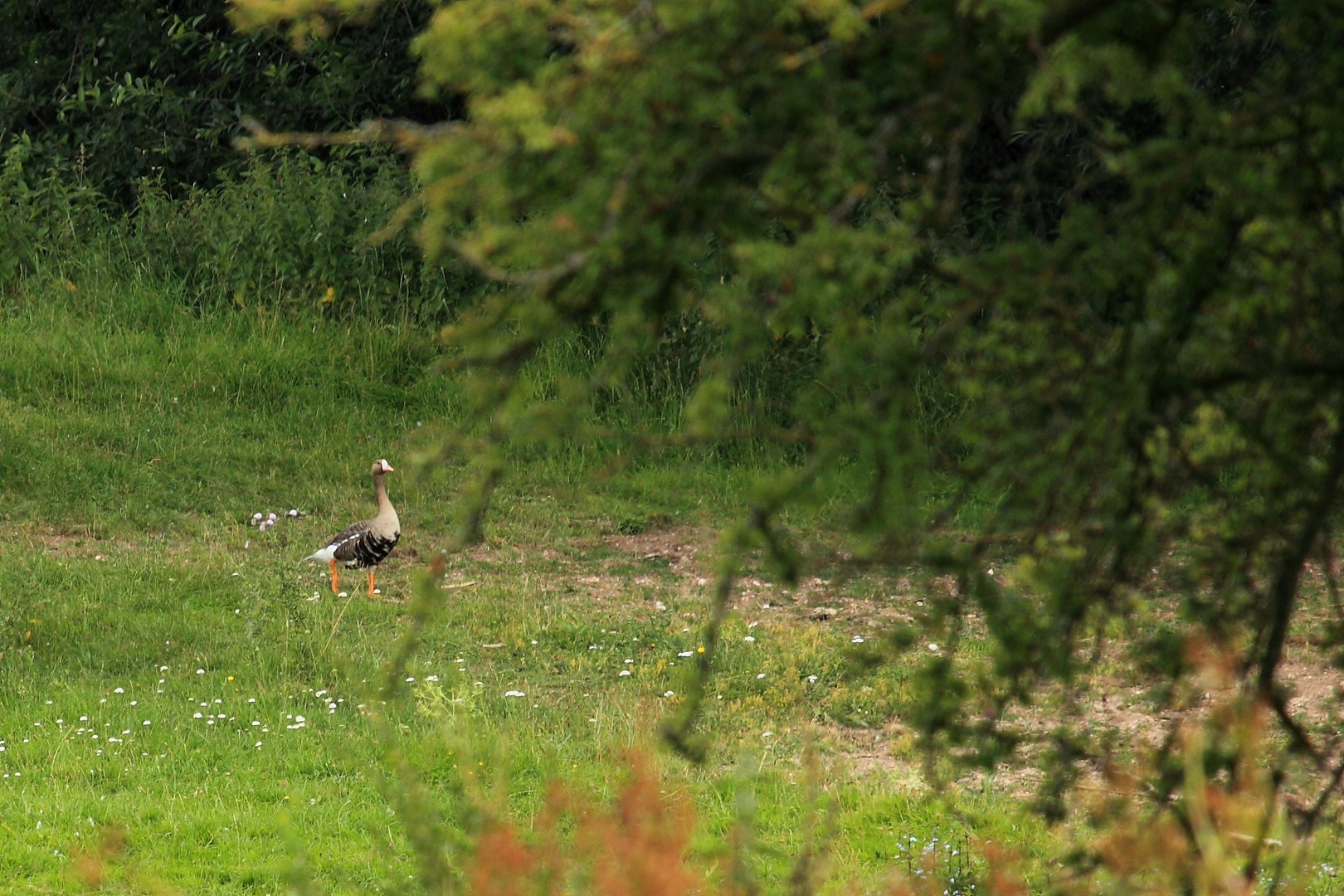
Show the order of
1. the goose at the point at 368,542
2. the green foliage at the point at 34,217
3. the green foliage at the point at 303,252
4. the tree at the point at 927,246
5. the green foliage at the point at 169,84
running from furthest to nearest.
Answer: the green foliage at the point at 169,84, the green foliage at the point at 34,217, the green foliage at the point at 303,252, the goose at the point at 368,542, the tree at the point at 927,246

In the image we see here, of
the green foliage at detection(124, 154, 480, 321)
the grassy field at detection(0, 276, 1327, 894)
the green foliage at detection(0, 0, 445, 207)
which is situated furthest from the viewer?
the green foliage at detection(0, 0, 445, 207)

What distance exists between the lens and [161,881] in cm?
516

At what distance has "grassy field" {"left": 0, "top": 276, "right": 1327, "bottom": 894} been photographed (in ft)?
18.2

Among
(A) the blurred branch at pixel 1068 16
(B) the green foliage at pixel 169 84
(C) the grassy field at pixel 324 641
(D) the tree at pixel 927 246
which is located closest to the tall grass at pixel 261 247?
(C) the grassy field at pixel 324 641

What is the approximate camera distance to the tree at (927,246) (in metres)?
2.19

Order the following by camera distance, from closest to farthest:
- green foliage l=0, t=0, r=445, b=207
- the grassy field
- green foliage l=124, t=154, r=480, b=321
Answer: the grassy field, green foliage l=124, t=154, r=480, b=321, green foliage l=0, t=0, r=445, b=207

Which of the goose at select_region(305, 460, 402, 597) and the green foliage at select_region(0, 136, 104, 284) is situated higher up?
the green foliage at select_region(0, 136, 104, 284)

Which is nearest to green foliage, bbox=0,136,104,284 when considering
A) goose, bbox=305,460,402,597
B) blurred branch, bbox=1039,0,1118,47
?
goose, bbox=305,460,402,597

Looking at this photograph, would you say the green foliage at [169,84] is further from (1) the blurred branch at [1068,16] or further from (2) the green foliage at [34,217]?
(1) the blurred branch at [1068,16]

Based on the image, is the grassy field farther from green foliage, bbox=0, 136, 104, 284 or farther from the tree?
the tree

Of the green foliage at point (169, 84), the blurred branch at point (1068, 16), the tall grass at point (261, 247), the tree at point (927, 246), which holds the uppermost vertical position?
the blurred branch at point (1068, 16)

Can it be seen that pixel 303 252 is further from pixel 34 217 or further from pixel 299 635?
pixel 299 635

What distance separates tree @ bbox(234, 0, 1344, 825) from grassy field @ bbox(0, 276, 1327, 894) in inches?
31.5

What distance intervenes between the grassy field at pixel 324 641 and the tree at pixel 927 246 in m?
0.80
